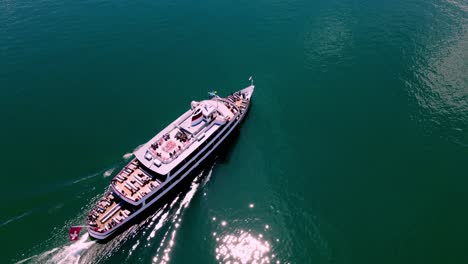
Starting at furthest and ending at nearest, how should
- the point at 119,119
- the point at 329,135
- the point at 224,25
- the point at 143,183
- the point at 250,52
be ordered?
the point at 224,25 → the point at 250,52 → the point at 119,119 → the point at 329,135 → the point at 143,183

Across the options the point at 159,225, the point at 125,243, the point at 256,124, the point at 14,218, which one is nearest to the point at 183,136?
the point at 159,225

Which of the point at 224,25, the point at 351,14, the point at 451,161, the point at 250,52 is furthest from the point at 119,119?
the point at 351,14

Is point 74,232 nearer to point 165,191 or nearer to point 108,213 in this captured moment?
point 108,213

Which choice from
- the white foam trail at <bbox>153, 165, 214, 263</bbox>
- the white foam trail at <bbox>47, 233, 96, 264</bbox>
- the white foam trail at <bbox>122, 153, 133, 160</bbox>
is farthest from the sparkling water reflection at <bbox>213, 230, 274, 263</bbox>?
the white foam trail at <bbox>122, 153, 133, 160</bbox>

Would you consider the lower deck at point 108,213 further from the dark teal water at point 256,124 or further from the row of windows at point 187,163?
the row of windows at point 187,163

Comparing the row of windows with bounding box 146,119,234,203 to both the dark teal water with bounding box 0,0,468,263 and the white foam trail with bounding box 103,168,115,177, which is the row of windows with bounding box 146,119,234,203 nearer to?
the dark teal water with bounding box 0,0,468,263

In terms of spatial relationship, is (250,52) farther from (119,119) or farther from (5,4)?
(5,4)

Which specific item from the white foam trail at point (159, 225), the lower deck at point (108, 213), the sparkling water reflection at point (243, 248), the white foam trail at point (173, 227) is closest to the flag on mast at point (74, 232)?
the lower deck at point (108, 213)
